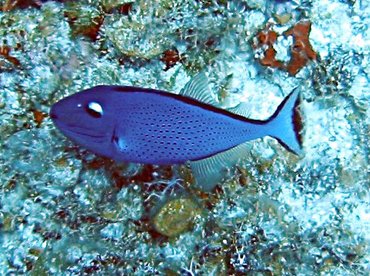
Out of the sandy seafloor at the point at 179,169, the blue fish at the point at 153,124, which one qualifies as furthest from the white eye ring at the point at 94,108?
the sandy seafloor at the point at 179,169

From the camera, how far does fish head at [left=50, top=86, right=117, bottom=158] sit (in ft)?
7.64

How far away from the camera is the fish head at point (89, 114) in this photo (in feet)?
7.64

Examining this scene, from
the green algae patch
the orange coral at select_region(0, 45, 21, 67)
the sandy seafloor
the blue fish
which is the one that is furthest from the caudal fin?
the orange coral at select_region(0, 45, 21, 67)

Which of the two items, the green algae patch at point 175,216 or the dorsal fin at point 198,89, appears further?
the green algae patch at point 175,216

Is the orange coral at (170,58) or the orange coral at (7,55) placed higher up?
the orange coral at (170,58)

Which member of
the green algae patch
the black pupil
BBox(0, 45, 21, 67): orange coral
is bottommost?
the green algae patch

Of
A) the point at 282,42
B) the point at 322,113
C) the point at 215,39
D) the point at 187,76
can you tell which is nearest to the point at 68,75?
the point at 187,76

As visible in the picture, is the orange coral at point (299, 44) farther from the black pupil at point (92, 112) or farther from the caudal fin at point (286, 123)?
the black pupil at point (92, 112)

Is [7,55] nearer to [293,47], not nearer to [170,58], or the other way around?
[170,58]

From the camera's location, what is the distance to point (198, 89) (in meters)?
2.48

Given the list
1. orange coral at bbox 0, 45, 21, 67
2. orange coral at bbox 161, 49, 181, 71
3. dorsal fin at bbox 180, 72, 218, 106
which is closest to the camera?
dorsal fin at bbox 180, 72, 218, 106

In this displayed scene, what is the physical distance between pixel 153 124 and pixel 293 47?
1102 millimetres

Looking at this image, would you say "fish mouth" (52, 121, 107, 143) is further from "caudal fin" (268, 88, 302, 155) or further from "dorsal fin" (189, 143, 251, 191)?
"caudal fin" (268, 88, 302, 155)

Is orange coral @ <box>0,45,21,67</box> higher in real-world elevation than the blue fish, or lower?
lower
